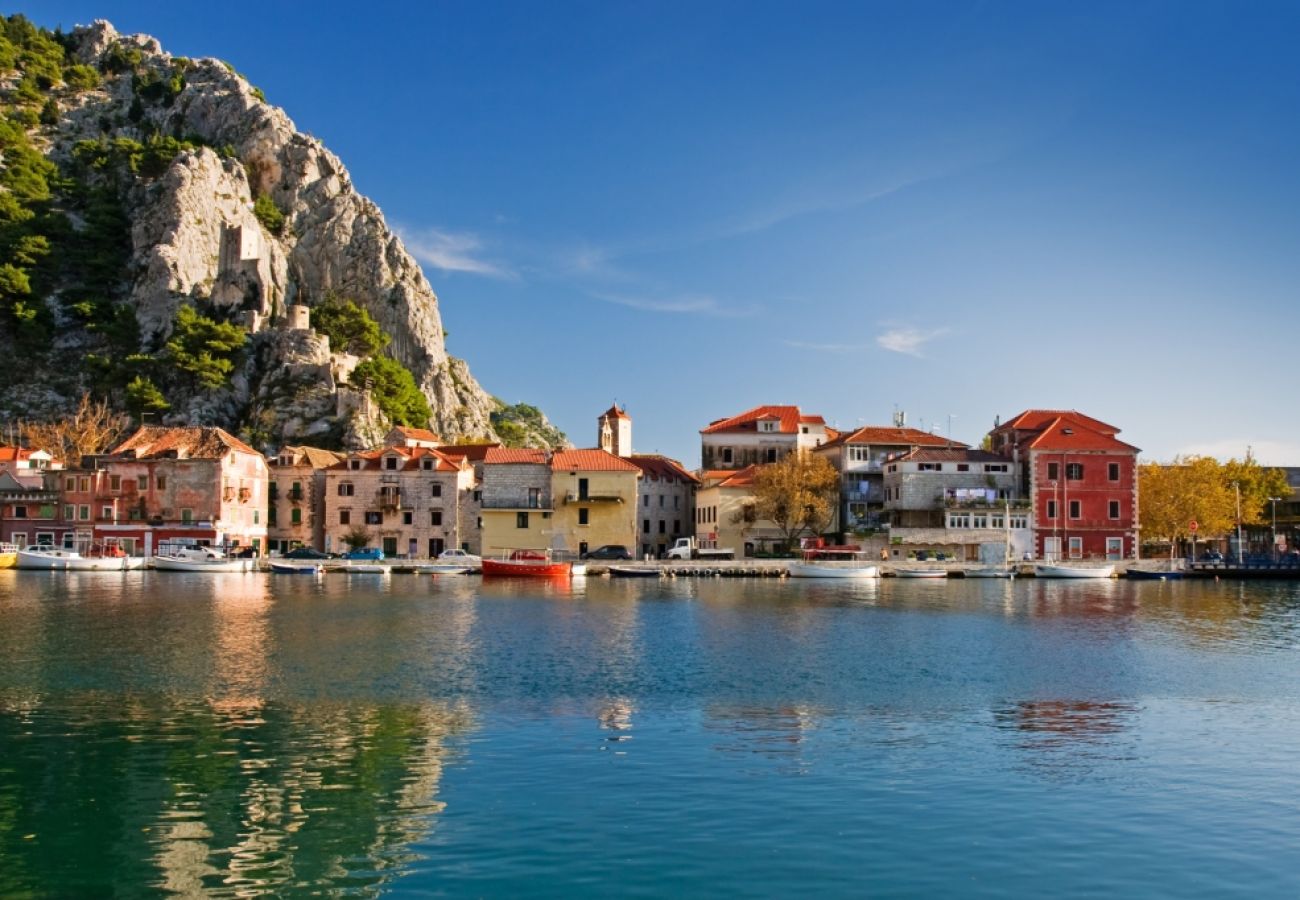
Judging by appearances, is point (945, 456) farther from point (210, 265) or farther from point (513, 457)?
point (210, 265)

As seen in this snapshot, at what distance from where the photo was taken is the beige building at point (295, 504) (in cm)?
8319

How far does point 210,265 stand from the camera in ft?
378

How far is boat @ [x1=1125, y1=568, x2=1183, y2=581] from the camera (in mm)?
74250

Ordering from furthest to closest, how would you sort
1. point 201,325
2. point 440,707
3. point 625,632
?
point 201,325 < point 625,632 < point 440,707

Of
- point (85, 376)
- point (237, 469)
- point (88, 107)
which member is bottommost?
point (237, 469)

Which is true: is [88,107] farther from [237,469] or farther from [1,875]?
[1,875]

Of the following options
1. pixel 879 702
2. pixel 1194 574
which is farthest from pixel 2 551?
pixel 1194 574

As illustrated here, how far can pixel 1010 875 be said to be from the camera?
13773 millimetres

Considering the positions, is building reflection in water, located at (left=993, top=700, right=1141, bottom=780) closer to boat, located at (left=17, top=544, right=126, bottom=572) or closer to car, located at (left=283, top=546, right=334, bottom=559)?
car, located at (left=283, top=546, right=334, bottom=559)

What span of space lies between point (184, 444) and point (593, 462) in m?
30.1

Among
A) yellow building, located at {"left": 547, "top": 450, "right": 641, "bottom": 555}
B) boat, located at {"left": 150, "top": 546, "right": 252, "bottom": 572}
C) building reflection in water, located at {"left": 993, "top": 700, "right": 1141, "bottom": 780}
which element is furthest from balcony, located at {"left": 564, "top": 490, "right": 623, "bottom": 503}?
building reflection in water, located at {"left": 993, "top": 700, "right": 1141, "bottom": 780}

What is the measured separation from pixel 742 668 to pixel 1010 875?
56.6ft

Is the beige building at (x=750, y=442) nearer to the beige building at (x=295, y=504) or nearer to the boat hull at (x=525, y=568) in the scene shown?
the boat hull at (x=525, y=568)

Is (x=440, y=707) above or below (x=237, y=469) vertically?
below
